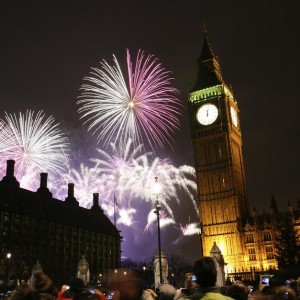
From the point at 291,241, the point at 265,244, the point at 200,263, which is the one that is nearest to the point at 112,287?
the point at 200,263

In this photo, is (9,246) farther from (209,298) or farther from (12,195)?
(209,298)

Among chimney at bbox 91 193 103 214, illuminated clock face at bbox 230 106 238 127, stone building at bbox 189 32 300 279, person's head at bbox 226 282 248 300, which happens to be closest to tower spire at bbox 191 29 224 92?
stone building at bbox 189 32 300 279

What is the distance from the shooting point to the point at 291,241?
57.7 meters

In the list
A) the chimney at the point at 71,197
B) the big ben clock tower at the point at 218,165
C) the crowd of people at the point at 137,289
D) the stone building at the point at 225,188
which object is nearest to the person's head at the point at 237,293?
the crowd of people at the point at 137,289

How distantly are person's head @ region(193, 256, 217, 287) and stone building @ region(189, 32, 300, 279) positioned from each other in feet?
200

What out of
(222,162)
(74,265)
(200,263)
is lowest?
(200,263)

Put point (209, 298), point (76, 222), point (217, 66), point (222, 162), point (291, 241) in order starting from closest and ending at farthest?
point (209, 298)
point (291, 241)
point (222, 162)
point (217, 66)
point (76, 222)

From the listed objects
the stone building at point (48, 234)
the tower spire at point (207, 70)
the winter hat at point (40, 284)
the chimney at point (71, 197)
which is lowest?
the winter hat at point (40, 284)

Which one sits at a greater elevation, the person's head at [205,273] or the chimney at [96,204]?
the chimney at [96,204]

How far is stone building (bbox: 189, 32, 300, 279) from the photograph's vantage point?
64625 mm

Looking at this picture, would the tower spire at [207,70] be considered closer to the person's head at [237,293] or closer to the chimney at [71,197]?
→ the chimney at [71,197]

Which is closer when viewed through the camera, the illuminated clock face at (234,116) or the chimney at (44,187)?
the illuminated clock face at (234,116)

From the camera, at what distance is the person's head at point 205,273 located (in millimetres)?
4477

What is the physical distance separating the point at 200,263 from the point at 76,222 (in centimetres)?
8224
